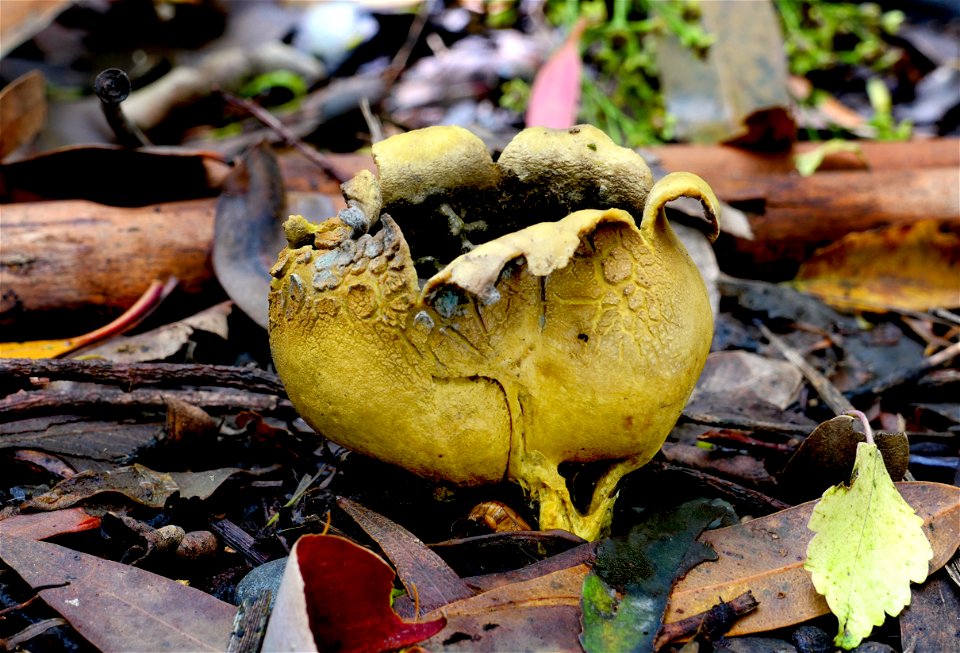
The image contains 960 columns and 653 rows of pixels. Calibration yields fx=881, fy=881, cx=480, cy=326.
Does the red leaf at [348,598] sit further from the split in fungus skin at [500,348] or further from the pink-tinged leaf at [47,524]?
the pink-tinged leaf at [47,524]

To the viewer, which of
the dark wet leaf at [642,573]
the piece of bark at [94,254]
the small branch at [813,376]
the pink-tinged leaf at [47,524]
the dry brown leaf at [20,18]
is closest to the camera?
the dark wet leaf at [642,573]

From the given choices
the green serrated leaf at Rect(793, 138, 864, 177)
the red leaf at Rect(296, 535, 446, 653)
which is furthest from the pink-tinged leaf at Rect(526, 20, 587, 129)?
the red leaf at Rect(296, 535, 446, 653)

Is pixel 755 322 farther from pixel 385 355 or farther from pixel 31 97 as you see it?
pixel 31 97

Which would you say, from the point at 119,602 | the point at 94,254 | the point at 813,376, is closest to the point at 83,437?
the point at 119,602

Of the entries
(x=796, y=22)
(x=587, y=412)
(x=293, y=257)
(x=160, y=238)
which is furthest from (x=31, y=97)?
(x=796, y=22)

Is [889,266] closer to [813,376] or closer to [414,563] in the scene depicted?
[813,376]

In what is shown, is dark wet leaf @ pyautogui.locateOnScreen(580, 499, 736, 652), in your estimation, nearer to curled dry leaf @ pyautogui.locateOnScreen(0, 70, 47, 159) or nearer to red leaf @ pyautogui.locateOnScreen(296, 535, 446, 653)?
red leaf @ pyautogui.locateOnScreen(296, 535, 446, 653)

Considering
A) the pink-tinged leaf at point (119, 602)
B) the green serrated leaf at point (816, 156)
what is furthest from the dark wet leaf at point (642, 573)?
the green serrated leaf at point (816, 156)
